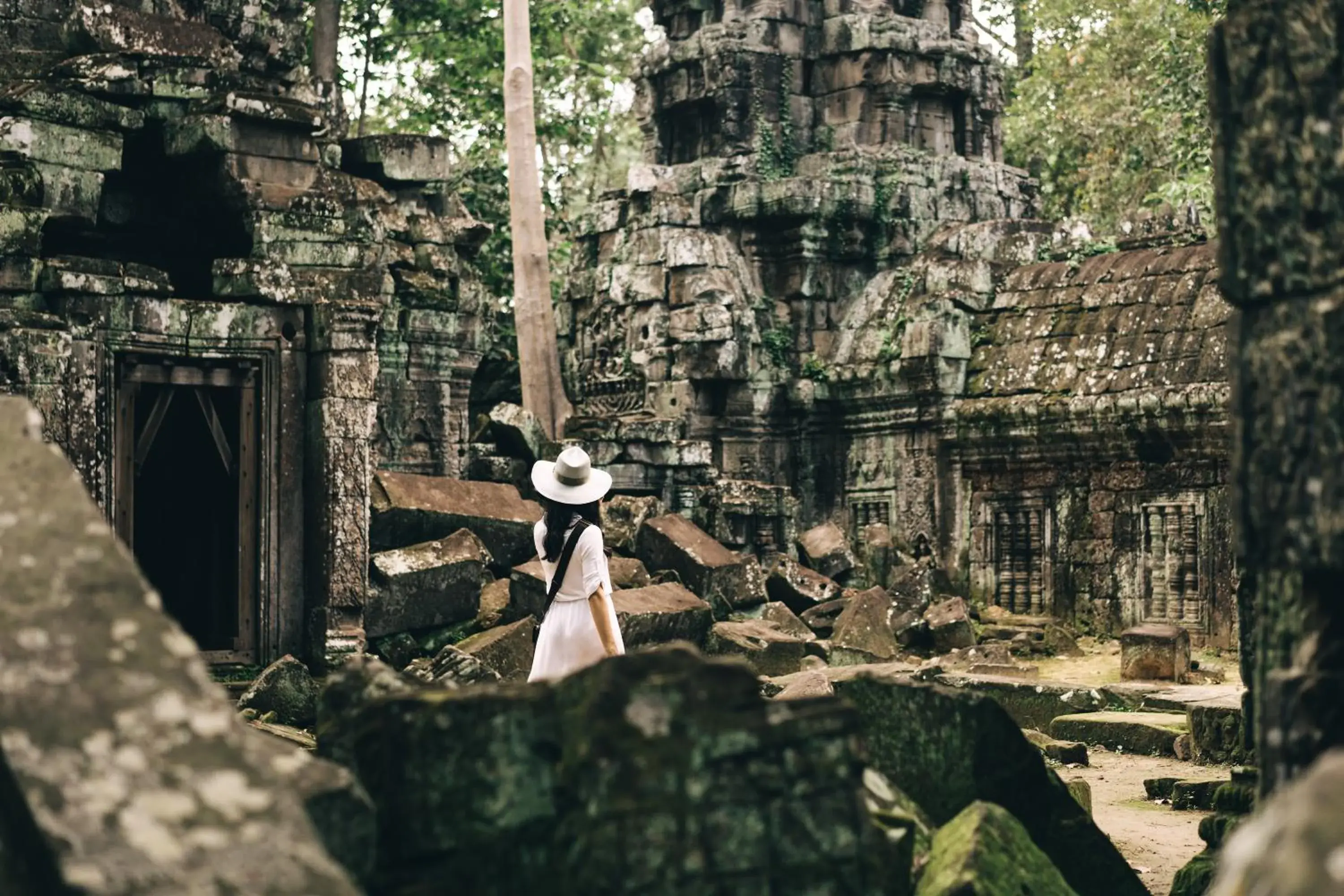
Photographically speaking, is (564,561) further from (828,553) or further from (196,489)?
(828,553)

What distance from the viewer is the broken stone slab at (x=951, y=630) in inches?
580

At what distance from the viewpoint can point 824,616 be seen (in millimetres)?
15133

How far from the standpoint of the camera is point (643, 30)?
2966 centimetres

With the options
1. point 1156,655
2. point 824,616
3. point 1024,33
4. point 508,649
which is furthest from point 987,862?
point 1024,33

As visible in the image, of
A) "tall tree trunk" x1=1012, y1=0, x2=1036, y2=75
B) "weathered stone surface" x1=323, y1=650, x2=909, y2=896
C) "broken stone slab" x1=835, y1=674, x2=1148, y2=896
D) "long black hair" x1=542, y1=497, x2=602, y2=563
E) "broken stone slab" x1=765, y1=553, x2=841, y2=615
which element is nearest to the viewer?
"weathered stone surface" x1=323, y1=650, x2=909, y2=896

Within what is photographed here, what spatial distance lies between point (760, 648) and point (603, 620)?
7.15 m

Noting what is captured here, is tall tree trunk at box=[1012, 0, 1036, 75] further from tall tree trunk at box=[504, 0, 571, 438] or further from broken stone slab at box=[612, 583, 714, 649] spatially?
broken stone slab at box=[612, 583, 714, 649]

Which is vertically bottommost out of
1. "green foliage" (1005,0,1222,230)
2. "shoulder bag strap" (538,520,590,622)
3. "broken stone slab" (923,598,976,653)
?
"broken stone slab" (923,598,976,653)

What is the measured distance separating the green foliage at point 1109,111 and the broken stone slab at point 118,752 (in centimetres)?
2164

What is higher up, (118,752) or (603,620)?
(118,752)

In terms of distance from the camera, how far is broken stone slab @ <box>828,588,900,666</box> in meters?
13.9

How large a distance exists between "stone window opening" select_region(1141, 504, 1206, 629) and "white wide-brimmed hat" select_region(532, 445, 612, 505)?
9.25 meters

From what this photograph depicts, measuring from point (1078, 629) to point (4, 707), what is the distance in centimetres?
1360

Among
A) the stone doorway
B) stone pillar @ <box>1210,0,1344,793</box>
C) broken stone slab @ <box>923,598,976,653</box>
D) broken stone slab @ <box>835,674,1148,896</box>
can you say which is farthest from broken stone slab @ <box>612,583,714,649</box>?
stone pillar @ <box>1210,0,1344,793</box>
